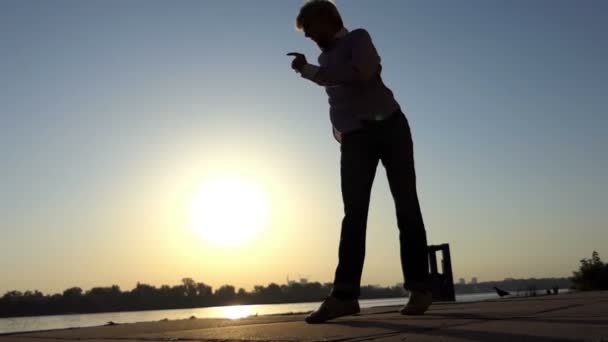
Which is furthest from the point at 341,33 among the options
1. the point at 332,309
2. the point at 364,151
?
the point at 332,309

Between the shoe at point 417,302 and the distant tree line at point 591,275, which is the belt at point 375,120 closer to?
the shoe at point 417,302

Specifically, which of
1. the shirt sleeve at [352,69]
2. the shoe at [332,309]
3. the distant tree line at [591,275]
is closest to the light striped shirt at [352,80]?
the shirt sleeve at [352,69]

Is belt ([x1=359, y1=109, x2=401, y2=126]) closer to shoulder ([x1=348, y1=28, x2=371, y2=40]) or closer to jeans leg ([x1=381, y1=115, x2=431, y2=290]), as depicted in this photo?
jeans leg ([x1=381, y1=115, x2=431, y2=290])

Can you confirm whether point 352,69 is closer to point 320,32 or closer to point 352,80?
point 352,80

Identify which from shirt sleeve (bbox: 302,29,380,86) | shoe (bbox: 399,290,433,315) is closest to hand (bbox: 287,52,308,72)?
shirt sleeve (bbox: 302,29,380,86)

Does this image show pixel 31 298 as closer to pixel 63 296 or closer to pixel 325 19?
pixel 63 296

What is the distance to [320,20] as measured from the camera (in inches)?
156

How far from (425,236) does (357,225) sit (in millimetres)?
500

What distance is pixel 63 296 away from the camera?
444 ft

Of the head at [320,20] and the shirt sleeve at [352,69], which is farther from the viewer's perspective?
the head at [320,20]

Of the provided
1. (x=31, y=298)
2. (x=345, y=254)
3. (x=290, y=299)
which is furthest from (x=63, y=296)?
(x=345, y=254)

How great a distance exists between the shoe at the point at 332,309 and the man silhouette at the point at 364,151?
5 centimetres

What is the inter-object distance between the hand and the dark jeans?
23.3 inches

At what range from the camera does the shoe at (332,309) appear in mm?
3514
